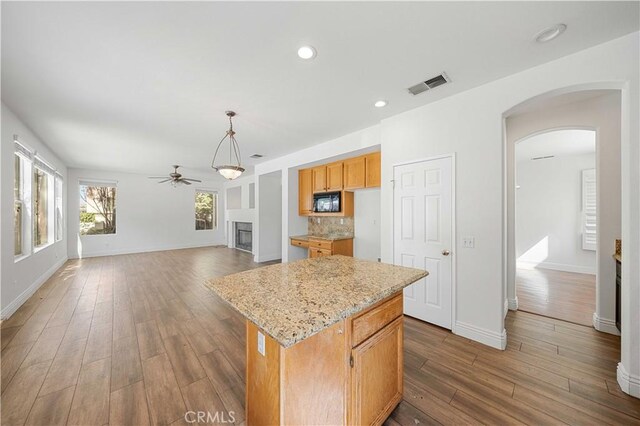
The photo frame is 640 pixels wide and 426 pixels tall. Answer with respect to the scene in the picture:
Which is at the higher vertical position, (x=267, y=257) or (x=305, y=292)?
(x=305, y=292)

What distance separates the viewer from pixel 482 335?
2.43m

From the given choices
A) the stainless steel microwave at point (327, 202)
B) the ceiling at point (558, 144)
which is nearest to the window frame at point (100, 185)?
the stainless steel microwave at point (327, 202)

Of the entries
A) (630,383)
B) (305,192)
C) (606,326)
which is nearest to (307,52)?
(630,383)

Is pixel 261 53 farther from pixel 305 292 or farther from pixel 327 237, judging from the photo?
pixel 327 237

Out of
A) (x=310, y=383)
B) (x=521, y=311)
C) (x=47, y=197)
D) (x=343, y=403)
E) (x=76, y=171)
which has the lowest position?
(x=521, y=311)

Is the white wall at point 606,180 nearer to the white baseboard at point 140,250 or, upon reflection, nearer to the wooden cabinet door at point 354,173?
the wooden cabinet door at point 354,173

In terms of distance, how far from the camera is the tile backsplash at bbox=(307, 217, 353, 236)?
16.6 ft

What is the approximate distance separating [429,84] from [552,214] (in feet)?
17.5

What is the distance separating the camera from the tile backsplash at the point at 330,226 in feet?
16.6

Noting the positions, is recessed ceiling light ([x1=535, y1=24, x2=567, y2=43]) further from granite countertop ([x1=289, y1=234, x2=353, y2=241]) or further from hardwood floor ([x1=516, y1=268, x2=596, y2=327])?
granite countertop ([x1=289, y1=234, x2=353, y2=241])

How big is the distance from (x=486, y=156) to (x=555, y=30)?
1.02 metres

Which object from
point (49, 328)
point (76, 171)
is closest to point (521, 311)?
Result: point (49, 328)

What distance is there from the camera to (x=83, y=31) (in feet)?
5.57

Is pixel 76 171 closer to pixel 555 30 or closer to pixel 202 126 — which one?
pixel 202 126
